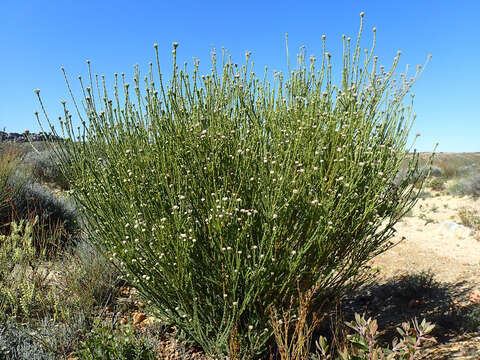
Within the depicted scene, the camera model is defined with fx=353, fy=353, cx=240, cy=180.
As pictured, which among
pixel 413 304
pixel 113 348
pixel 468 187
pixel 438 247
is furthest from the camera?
pixel 468 187

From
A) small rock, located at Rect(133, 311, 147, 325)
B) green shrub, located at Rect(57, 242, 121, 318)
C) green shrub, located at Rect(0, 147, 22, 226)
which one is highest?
green shrub, located at Rect(0, 147, 22, 226)

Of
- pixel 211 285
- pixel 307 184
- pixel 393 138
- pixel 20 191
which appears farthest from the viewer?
pixel 20 191

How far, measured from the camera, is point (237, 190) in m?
2.63

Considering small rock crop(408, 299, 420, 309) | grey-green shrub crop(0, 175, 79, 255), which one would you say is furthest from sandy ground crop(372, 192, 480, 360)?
grey-green shrub crop(0, 175, 79, 255)

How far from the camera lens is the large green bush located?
104 inches

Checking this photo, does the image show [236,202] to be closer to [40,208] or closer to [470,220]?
[40,208]

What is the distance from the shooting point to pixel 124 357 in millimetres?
2863

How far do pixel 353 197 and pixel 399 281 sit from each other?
2.92 metres

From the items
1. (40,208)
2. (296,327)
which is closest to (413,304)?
(296,327)

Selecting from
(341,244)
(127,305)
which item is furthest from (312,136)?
(127,305)

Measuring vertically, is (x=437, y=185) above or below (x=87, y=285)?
above

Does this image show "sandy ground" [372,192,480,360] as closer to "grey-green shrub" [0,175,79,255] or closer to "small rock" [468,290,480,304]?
"small rock" [468,290,480,304]

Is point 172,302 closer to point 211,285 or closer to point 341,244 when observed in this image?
point 211,285

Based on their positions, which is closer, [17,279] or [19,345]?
[19,345]
